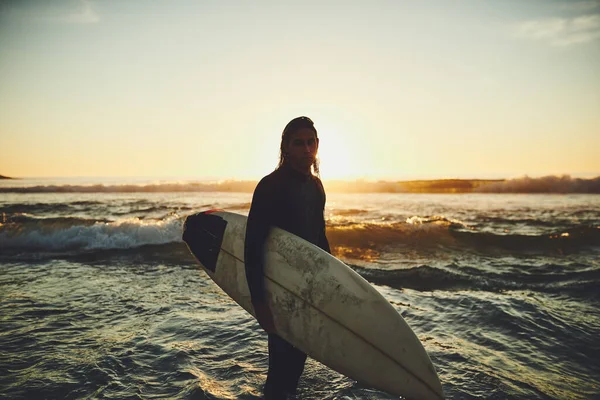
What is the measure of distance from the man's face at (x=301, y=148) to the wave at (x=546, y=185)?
40765 millimetres

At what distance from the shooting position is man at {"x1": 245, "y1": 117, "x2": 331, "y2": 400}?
7.02 ft

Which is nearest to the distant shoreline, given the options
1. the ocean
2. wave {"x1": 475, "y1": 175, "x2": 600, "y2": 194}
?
wave {"x1": 475, "y1": 175, "x2": 600, "y2": 194}

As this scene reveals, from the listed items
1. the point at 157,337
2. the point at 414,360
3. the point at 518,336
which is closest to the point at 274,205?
the point at 414,360

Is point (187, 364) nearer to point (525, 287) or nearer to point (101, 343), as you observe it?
point (101, 343)

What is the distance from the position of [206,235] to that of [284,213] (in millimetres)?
1357

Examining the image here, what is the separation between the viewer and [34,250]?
32.6 feet

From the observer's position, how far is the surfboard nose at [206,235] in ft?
10.5

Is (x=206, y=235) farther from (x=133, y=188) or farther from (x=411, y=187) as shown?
(x=133, y=188)

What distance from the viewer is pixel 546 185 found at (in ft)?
115

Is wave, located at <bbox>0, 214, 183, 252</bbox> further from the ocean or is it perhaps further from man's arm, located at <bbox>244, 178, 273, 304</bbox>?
man's arm, located at <bbox>244, 178, 273, 304</bbox>

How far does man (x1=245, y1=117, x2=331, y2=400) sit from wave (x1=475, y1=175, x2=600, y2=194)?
133 feet

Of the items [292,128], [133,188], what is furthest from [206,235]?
[133,188]

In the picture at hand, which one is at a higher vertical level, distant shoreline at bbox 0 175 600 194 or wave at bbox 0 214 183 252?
distant shoreline at bbox 0 175 600 194

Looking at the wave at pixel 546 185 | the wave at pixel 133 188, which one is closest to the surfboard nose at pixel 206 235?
the wave at pixel 133 188
